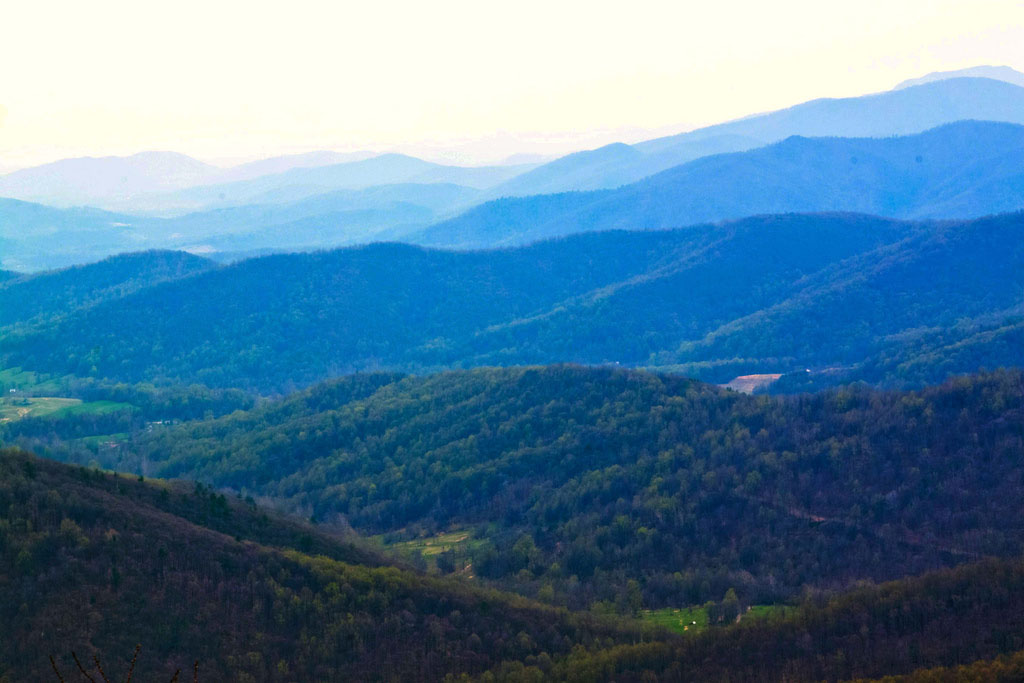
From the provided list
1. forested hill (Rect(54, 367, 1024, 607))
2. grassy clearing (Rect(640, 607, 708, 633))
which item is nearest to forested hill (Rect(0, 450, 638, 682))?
grassy clearing (Rect(640, 607, 708, 633))

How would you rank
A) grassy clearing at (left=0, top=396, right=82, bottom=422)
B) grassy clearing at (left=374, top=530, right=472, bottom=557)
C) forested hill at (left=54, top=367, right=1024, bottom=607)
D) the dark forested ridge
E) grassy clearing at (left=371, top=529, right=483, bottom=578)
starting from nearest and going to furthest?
the dark forested ridge
forested hill at (left=54, top=367, right=1024, bottom=607)
grassy clearing at (left=371, top=529, right=483, bottom=578)
grassy clearing at (left=374, top=530, right=472, bottom=557)
grassy clearing at (left=0, top=396, right=82, bottom=422)

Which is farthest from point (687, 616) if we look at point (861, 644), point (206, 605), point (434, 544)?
point (206, 605)

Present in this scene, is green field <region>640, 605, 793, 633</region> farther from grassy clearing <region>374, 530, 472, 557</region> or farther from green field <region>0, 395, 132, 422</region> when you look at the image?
green field <region>0, 395, 132, 422</region>

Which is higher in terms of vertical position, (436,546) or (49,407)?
(49,407)

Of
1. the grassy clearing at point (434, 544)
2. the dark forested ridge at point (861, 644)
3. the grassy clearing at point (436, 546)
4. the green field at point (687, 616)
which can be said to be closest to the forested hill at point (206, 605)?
the dark forested ridge at point (861, 644)

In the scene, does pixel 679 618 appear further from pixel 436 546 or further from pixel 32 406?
pixel 32 406
